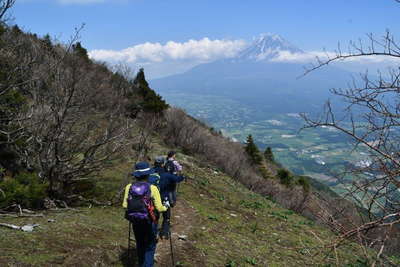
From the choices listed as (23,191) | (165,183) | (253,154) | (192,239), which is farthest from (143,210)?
(253,154)

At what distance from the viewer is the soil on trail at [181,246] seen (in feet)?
24.5

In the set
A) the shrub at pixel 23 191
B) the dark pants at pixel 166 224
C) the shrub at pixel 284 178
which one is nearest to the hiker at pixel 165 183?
the dark pants at pixel 166 224

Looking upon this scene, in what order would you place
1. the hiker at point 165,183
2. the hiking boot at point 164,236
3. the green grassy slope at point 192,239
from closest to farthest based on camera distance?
1. the green grassy slope at point 192,239
2. the hiker at point 165,183
3. the hiking boot at point 164,236

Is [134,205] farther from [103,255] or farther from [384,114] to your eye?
[384,114]

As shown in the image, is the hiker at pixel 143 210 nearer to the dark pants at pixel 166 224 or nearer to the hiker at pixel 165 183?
the hiker at pixel 165 183

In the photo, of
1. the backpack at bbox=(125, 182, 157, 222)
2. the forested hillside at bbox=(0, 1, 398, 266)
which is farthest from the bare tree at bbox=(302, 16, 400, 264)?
the backpack at bbox=(125, 182, 157, 222)

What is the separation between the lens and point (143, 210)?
5.64 m

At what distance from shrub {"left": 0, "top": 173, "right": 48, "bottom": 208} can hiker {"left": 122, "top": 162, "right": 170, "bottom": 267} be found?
13.8ft

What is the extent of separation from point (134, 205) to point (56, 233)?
2.95 metres

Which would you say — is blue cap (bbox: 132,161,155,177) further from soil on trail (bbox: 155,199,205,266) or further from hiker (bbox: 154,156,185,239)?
soil on trail (bbox: 155,199,205,266)

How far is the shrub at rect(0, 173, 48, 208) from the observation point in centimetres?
842

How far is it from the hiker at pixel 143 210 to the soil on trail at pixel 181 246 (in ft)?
4.29

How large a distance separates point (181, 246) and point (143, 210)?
310 centimetres

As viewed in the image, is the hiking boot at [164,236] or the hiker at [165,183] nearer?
the hiker at [165,183]
